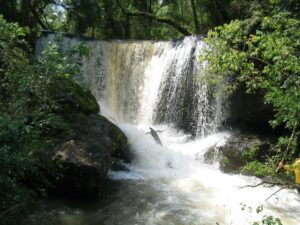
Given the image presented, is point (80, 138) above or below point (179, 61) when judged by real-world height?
below

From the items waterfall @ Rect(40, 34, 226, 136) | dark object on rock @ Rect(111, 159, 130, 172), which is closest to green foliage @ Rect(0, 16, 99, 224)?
dark object on rock @ Rect(111, 159, 130, 172)

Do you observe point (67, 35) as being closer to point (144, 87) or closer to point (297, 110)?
point (144, 87)

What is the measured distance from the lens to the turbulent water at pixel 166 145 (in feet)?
25.8

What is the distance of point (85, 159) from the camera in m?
8.44

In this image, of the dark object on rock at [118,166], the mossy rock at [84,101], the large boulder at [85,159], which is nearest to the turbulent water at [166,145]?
the dark object on rock at [118,166]

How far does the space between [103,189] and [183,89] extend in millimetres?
6391

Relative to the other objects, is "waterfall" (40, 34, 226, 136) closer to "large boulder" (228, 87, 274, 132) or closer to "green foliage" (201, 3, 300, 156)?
"large boulder" (228, 87, 274, 132)

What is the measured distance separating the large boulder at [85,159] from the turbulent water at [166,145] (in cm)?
54

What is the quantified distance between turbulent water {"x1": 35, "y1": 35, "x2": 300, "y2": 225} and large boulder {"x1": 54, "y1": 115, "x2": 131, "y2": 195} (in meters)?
0.54

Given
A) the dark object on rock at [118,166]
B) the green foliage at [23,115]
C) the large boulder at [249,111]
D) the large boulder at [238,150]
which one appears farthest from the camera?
the large boulder at [249,111]

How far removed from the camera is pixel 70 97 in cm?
1073

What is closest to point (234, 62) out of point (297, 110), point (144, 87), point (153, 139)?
point (297, 110)

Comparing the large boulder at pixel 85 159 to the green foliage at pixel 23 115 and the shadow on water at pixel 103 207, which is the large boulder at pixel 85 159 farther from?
the green foliage at pixel 23 115

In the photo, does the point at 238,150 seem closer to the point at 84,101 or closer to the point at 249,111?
the point at 249,111
